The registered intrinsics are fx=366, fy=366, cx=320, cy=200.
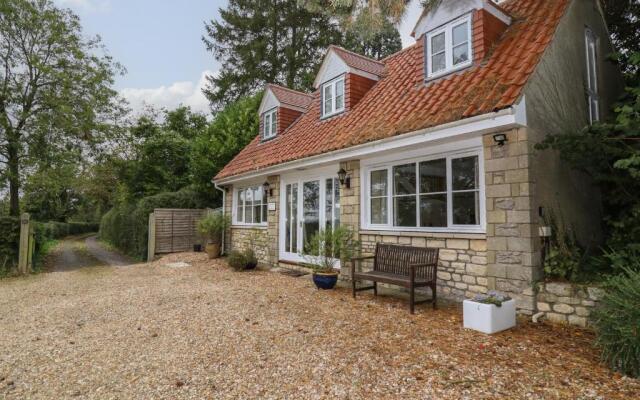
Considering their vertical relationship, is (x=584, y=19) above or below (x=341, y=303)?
above

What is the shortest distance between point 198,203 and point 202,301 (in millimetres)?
9965

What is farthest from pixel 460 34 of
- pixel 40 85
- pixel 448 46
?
pixel 40 85

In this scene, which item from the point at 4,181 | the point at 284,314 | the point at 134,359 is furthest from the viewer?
the point at 4,181

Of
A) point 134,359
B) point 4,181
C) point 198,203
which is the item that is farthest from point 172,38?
point 134,359

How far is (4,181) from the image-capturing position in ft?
47.2

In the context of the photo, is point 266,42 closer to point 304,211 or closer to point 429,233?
point 304,211

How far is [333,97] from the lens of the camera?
1014 cm

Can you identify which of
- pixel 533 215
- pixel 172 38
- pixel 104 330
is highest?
pixel 172 38

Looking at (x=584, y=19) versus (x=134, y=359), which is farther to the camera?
(x=584, y=19)

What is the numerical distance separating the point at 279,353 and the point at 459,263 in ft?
11.4

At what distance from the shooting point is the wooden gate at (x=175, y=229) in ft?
45.4

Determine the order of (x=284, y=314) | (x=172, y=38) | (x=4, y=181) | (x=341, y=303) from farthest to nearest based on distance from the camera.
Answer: (x=4, y=181), (x=172, y=38), (x=341, y=303), (x=284, y=314)

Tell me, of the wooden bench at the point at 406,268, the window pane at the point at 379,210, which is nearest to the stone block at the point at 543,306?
the wooden bench at the point at 406,268

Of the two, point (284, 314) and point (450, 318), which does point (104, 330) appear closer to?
point (284, 314)
